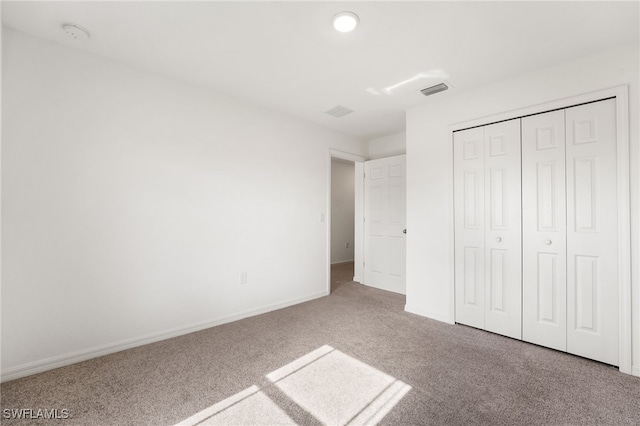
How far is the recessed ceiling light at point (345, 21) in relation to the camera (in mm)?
1754

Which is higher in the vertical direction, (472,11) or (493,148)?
(472,11)

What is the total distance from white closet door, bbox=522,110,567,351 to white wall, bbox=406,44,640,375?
275 mm

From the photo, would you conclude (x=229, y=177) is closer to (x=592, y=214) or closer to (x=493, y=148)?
(x=493, y=148)

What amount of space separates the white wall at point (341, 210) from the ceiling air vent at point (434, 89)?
3639 mm

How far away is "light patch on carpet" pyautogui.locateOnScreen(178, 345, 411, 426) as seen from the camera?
1534 millimetres

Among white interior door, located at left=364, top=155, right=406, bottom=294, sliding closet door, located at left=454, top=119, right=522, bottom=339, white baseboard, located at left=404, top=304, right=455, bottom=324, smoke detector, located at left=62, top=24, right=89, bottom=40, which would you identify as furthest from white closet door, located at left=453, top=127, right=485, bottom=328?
smoke detector, located at left=62, top=24, right=89, bottom=40

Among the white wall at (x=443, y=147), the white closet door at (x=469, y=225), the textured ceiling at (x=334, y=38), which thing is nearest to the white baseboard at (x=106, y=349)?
the white wall at (x=443, y=147)

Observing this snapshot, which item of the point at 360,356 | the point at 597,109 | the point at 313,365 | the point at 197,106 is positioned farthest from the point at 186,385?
the point at 597,109

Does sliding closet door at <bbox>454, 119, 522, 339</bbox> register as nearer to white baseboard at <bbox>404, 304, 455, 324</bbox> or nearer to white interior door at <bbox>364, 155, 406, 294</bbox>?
white baseboard at <bbox>404, 304, 455, 324</bbox>

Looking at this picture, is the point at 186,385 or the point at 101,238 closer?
the point at 186,385

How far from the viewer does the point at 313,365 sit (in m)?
2.09

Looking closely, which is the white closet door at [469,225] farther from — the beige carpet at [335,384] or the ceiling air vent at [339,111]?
the ceiling air vent at [339,111]

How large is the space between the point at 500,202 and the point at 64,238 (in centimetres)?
378

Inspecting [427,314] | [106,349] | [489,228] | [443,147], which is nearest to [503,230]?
[489,228]
